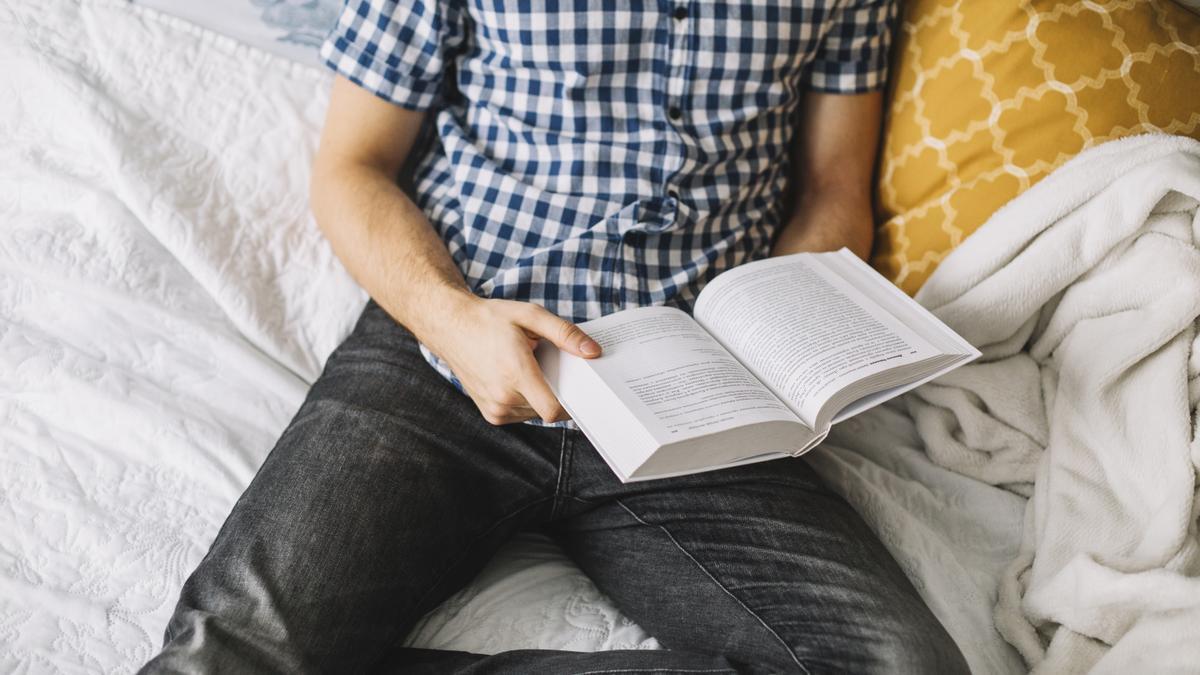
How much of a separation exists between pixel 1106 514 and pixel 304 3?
1128mm

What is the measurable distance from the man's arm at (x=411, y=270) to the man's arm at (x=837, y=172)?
434mm

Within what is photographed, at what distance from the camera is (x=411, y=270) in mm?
971

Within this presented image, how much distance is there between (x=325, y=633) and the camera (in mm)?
772

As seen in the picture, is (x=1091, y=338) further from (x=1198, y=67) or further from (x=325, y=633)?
(x=325, y=633)

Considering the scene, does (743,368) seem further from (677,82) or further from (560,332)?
(677,82)

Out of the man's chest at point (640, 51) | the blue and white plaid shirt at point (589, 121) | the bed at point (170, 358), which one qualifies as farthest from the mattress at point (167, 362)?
the man's chest at point (640, 51)

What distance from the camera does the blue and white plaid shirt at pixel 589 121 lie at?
1.00 meters

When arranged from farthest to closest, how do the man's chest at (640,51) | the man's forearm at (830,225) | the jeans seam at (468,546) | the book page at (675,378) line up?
the man's forearm at (830,225) → the man's chest at (640,51) → the jeans seam at (468,546) → the book page at (675,378)

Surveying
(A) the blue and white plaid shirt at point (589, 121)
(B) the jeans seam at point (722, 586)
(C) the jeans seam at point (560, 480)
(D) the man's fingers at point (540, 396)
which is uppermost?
(A) the blue and white plaid shirt at point (589, 121)

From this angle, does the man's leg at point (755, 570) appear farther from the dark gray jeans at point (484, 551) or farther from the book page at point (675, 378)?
the book page at point (675, 378)

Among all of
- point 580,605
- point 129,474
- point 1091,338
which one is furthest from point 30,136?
point 1091,338

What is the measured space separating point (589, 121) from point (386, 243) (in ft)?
0.87

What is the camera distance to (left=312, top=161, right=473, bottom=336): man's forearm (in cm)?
95

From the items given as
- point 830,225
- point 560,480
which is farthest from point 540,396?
point 830,225
